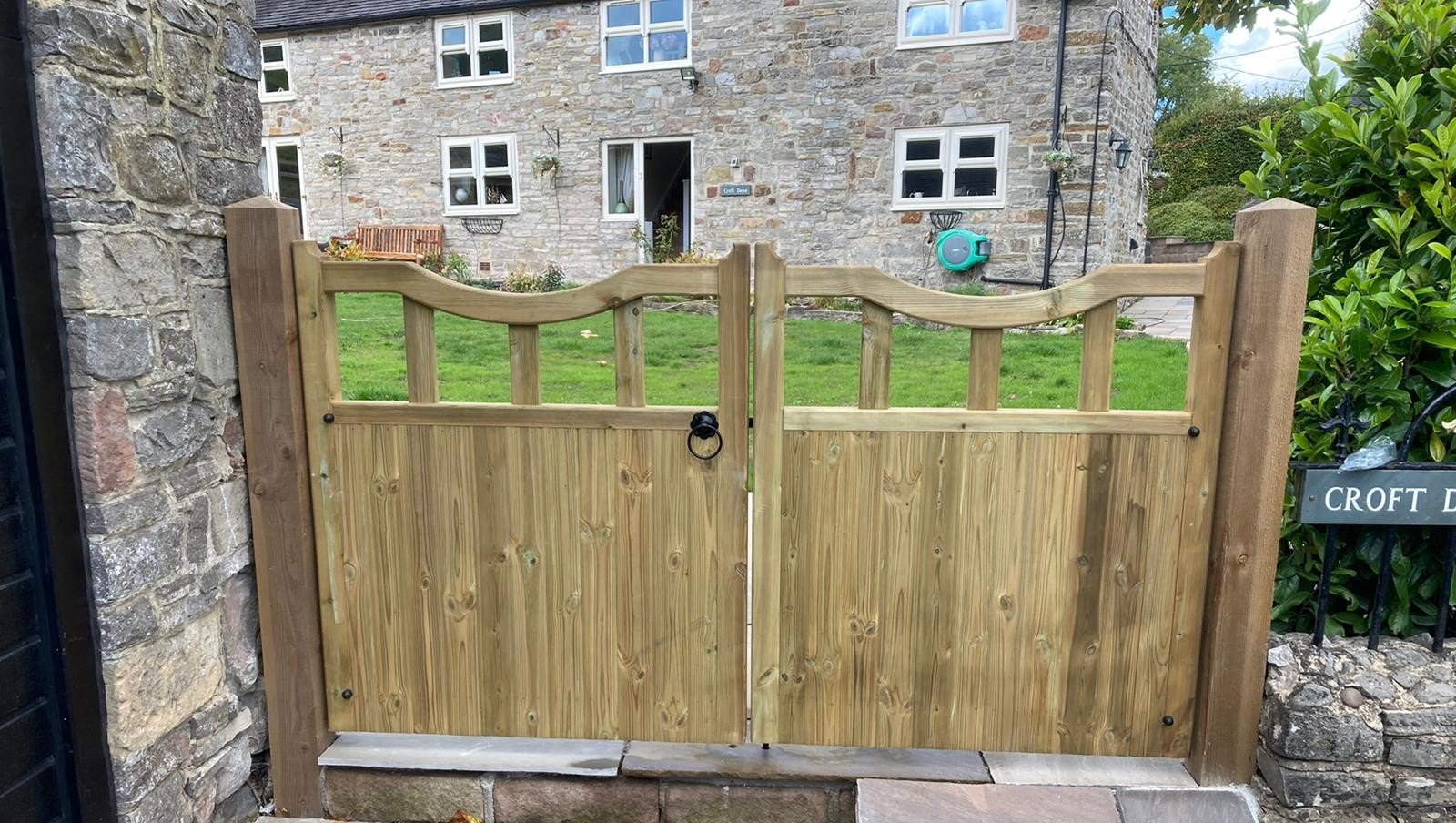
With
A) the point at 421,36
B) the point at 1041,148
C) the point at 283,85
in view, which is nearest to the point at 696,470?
the point at 1041,148

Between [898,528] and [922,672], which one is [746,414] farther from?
[922,672]

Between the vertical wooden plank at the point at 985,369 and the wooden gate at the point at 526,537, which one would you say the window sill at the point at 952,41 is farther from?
the wooden gate at the point at 526,537

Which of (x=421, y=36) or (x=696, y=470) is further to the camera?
(x=421, y=36)

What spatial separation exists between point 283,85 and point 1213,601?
16.9m

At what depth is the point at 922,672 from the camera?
225cm

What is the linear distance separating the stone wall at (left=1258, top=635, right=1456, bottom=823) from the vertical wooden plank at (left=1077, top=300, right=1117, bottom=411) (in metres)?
0.84

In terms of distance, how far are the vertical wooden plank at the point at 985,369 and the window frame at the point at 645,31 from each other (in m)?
11.9

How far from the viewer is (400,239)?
14.5 metres

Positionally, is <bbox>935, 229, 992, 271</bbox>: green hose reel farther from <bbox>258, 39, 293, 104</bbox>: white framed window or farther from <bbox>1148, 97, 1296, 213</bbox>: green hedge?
<bbox>258, 39, 293, 104</bbox>: white framed window

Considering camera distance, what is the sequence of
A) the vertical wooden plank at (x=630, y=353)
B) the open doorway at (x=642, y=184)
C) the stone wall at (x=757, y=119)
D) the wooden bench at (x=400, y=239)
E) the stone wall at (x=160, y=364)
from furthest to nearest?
the wooden bench at (x=400, y=239) → the open doorway at (x=642, y=184) → the stone wall at (x=757, y=119) → the vertical wooden plank at (x=630, y=353) → the stone wall at (x=160, y=364)

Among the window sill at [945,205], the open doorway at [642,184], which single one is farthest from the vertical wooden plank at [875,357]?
the open doorway at [642,184]

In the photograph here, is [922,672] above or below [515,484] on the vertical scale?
below

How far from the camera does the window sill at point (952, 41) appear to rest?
11352 millimetres

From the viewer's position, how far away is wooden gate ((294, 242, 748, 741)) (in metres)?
2.15
